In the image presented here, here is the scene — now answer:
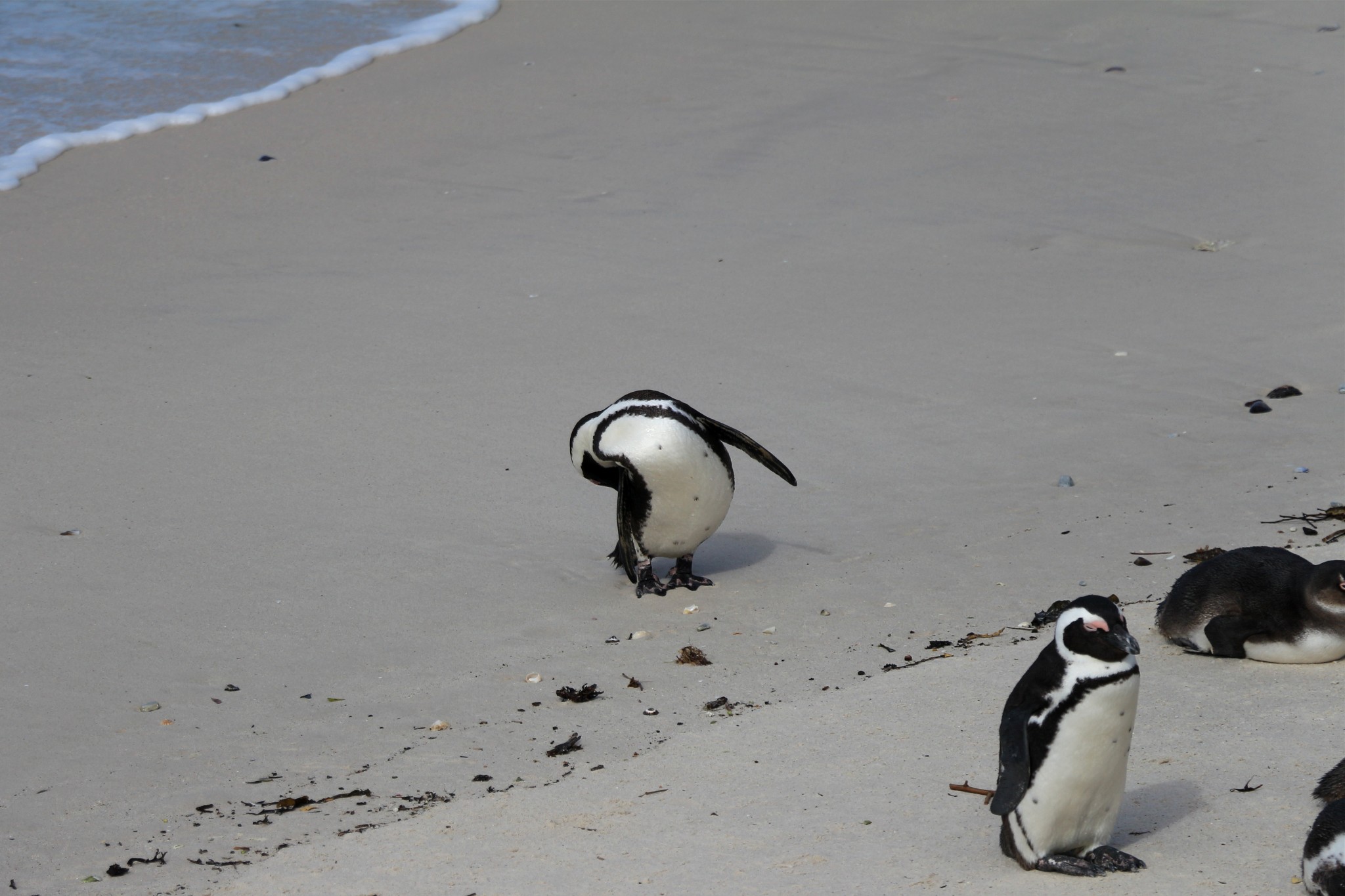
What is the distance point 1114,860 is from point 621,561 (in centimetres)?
255

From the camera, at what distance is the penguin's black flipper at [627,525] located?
501cm

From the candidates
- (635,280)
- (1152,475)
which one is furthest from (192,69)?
(1152,475)

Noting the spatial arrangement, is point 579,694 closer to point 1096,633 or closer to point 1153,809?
point 1153,809

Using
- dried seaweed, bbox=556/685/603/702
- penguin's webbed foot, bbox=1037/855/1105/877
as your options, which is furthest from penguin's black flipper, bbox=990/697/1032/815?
dried seaweed, bbox=556/685/603/702

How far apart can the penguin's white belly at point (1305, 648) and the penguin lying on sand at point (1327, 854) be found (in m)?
1.19

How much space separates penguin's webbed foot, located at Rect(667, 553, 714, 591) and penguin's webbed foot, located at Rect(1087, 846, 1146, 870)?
7.84 ft

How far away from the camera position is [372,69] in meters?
11.3

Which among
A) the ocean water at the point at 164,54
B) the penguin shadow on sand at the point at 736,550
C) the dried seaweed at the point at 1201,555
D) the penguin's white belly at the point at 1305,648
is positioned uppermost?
the ocean water at the point at 164,54

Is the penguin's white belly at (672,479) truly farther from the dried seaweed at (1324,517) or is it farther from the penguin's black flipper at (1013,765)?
the penguin's black flipper at (1013,765)

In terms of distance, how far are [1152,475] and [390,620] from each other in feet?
9.65

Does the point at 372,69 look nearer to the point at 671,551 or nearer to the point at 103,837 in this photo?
the point at 671,551

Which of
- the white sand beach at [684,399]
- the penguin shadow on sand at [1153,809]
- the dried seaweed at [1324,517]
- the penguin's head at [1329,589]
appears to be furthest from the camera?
the dried seaweed at [1324,517]

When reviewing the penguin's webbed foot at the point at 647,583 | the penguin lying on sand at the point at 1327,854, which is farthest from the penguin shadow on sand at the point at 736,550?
the penguin lying on sand at the point at 1327,854

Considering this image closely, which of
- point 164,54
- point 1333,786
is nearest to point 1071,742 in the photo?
point 1333,786
